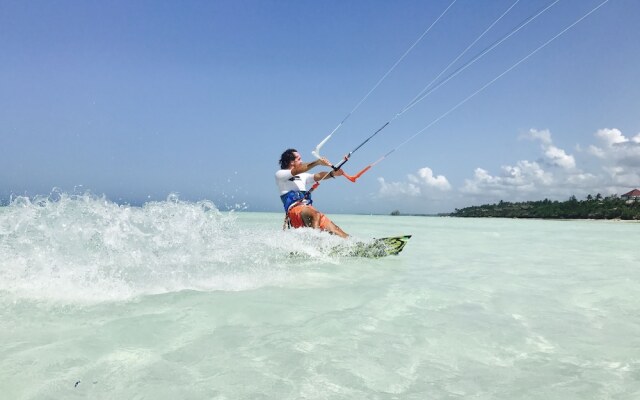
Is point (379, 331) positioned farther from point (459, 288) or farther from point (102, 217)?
point (102, 217)

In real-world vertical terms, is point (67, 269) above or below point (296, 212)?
below

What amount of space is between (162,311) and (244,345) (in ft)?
4.63

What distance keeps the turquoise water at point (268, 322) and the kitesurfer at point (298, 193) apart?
138 centimetres

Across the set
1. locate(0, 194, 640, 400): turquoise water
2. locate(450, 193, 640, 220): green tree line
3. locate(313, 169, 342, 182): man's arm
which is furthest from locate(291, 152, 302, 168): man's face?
locate(450, 193, 640, 220): green tree line

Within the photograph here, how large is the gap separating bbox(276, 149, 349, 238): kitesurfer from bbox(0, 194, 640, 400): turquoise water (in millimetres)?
1378

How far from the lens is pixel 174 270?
6.64m

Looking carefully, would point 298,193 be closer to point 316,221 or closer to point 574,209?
point 316,221

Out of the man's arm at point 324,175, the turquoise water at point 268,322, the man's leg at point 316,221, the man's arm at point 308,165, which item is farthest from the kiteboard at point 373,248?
the man's arm at point 308,165

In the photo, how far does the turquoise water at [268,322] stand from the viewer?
3.08 metres

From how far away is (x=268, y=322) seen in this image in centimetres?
447

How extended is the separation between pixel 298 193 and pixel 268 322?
5933mm

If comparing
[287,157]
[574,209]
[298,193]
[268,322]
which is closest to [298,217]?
[298,193]

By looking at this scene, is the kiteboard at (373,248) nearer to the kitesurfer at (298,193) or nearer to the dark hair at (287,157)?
the kitesurfer at (298,193)

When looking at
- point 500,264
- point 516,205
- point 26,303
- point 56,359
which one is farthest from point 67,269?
point 516,205
